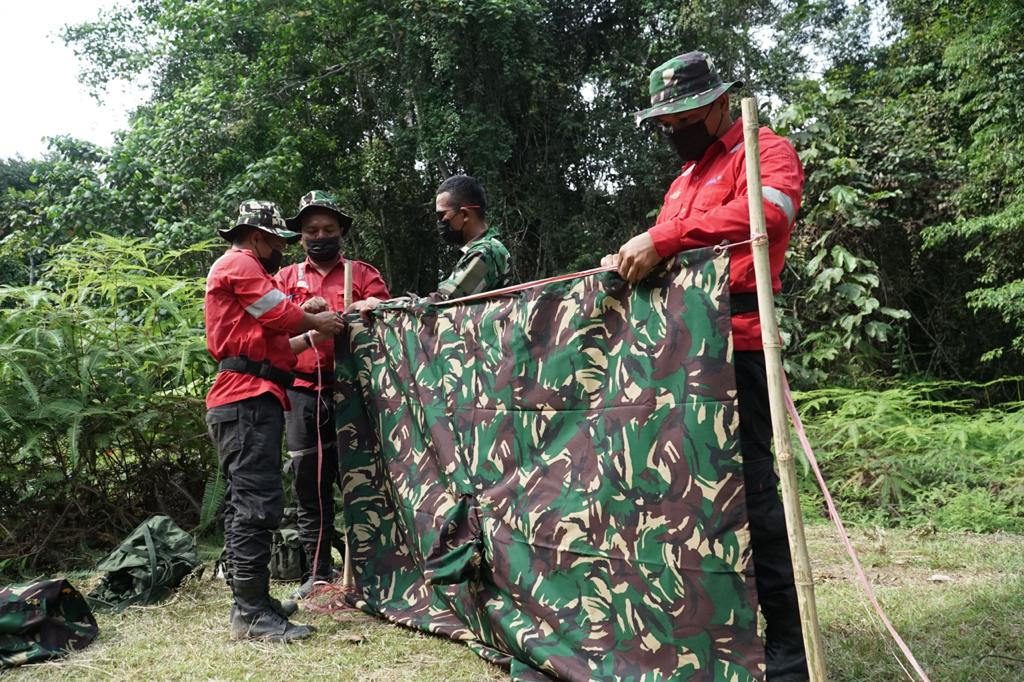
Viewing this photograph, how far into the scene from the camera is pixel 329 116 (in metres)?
17.4

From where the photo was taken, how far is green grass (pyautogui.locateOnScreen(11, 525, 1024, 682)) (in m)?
3.01

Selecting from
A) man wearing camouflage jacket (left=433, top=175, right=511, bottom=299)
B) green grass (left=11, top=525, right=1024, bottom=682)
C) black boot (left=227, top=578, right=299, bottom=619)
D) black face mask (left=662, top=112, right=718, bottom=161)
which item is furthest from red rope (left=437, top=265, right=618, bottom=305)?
black boot (left=227, top=578, right=299, bottom=619)

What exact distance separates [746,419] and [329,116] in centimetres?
1628

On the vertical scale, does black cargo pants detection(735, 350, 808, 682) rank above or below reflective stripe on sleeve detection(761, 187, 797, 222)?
below

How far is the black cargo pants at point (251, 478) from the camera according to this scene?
12.1 feet

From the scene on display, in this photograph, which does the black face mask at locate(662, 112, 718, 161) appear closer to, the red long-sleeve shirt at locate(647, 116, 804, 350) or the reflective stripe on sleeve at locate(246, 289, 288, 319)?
the red long-sleeve shirt at locate(647, 116, 804, 350)

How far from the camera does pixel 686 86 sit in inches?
103

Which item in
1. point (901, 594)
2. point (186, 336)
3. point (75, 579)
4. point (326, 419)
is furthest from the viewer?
point (186, 336)

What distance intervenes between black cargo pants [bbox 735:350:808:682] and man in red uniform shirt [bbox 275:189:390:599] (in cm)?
241

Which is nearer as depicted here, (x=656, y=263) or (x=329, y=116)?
(x=656, y=263)

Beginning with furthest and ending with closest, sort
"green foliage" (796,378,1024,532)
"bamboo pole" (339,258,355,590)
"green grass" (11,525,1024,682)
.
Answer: "green foliage" (796,378,1024,532)
"bamboo pole" (339,258,355,590)
"green grass" (11,525,1024,682)

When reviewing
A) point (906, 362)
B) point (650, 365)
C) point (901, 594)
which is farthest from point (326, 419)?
point (906, 362)

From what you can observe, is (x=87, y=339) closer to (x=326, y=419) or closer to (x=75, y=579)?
(x=75, y=579)

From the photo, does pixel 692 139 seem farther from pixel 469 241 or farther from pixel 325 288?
pixel 325 288
